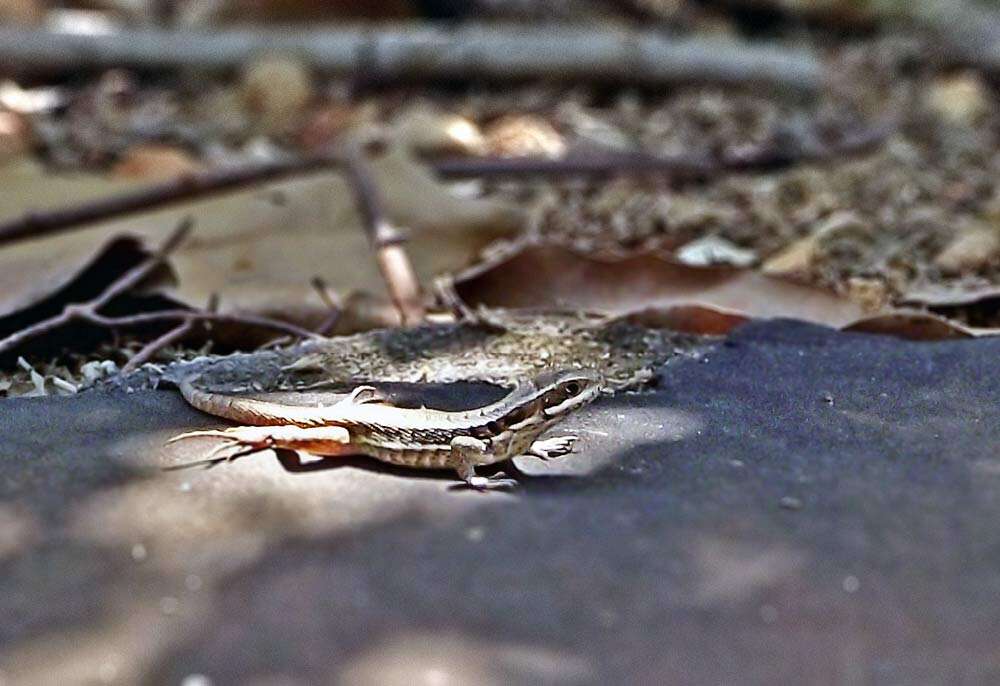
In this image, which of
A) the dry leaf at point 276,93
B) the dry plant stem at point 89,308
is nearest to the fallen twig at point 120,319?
the dry plant stem at point 89,308

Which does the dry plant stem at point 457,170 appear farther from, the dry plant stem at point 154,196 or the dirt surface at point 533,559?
the dirt surface at point 533,559

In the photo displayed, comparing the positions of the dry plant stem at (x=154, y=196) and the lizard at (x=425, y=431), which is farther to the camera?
the dry plant stem at (x=154, y=196)

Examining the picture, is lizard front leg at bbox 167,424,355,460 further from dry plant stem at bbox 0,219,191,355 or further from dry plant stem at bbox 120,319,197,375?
dry plant stem at bbox 0,219,191,355

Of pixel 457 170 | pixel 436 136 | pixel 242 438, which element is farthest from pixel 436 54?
pixel 242 438

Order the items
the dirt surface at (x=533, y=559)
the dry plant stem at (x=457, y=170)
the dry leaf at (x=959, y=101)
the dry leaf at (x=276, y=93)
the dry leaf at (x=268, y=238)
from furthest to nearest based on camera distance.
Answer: the dry leaf at (x=959, y=101)
the dry leaf at (x=276, y=93)
the dry plant stem at (x=457, y=170)
the dry leaf at (x=268, y=238)
the dirt surface at (x=533, y=559)

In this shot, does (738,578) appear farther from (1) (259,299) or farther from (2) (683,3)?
(2) (683,3)

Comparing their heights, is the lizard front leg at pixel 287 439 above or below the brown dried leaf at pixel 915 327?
above

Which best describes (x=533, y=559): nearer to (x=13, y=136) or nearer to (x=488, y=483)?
(x=488, y=483)
